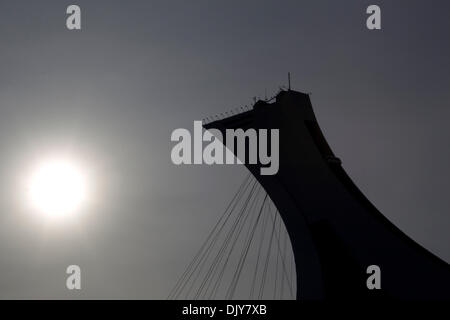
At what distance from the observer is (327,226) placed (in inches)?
1703

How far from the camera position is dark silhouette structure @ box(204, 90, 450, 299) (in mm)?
39781

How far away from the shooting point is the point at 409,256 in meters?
39.8

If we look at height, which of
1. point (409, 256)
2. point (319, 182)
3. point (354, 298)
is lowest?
point (354, 298)

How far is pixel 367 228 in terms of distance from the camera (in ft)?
137

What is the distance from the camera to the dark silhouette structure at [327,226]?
39781 mm
